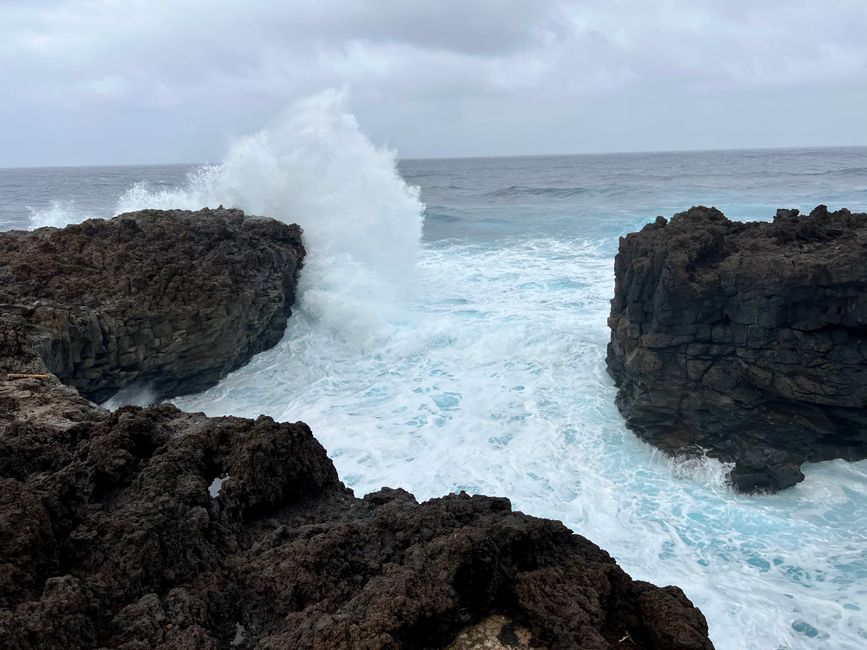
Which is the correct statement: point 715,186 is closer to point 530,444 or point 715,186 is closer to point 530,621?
point 530,444

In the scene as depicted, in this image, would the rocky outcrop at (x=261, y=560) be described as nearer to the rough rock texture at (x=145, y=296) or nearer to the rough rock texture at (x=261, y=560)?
the rough rock texture at (x=261, y=560)

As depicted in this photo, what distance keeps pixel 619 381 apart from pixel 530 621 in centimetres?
879

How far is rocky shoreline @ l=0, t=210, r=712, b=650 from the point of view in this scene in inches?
127

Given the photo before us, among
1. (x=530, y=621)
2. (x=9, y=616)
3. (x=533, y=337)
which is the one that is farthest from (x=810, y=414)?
(x=9, y=616)

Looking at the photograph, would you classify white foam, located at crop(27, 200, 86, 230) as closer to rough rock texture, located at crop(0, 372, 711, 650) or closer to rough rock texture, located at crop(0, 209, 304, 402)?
rough rock texture, located at crop(0, 209, 304, 402)

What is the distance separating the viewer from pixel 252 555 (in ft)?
12.9

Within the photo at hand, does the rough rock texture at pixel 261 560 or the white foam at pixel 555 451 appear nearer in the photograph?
the rough rock texture at pixel 261 560

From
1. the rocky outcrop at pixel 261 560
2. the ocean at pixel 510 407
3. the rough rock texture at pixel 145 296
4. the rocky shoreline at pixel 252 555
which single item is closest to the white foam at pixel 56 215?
the ocean at pixel 510 407

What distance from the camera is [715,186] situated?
41562 millimetres

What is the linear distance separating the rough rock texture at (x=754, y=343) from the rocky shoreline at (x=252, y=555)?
6278 millimetres

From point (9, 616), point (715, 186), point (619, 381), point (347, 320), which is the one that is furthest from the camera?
point (715, 186)

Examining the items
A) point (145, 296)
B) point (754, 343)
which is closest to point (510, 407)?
point (754, 343)

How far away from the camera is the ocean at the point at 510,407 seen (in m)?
7.42

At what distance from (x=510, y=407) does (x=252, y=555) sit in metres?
7.89
